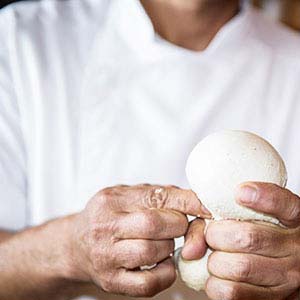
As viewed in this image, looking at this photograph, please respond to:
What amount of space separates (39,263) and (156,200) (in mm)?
224

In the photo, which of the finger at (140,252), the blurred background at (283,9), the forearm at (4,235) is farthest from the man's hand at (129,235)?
the blurred background at (283,9)

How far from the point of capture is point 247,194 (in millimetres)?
639

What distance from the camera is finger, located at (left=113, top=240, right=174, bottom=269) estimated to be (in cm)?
70

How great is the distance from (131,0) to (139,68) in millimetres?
111

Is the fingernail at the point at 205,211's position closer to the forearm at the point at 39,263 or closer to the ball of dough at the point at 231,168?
the ball of dough at the point at 231,168

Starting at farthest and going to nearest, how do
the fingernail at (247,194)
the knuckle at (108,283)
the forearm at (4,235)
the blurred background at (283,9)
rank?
the blurred background at (283,9) → the forearm at (4,235) → the knuckle at (108,283) → the fingernail at (247,194)

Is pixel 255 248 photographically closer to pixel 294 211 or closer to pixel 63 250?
pixel 294 211

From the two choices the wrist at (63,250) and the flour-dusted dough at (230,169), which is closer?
the flour-dusted dough at (230,169)

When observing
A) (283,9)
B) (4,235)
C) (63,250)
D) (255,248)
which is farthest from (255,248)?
(283,9)

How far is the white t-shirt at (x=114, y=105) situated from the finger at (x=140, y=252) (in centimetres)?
27

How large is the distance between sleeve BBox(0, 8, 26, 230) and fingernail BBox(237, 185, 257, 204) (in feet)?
1.45

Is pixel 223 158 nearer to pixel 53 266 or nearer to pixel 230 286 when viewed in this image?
pixel 230 286

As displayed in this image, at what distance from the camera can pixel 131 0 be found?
1034 millimetres

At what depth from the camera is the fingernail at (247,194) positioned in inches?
25.1
